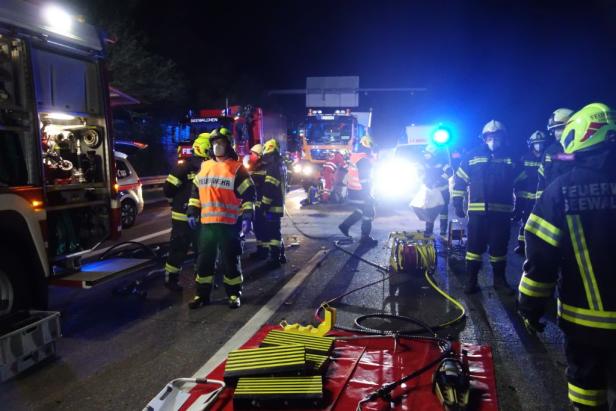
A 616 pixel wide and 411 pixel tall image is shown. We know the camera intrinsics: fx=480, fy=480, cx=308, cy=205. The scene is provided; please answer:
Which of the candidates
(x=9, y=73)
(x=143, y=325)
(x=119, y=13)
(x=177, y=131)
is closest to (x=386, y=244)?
(x=143, y=325)

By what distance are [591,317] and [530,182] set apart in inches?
240

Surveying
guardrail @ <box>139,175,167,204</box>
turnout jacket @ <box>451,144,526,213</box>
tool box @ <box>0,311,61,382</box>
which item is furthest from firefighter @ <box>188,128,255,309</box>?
guardrail @ <box>139,175,167,204</box>

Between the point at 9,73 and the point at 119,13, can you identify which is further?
the point at 119,13

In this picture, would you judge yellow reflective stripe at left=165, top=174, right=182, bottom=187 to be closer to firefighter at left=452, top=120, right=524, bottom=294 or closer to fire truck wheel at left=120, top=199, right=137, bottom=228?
firefighter at left=452, top=120, right=524, bottom=294

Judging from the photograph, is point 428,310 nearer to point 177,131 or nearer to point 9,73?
point 9,73

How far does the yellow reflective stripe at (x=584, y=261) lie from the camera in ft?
8.00

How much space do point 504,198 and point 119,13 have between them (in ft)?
67.8

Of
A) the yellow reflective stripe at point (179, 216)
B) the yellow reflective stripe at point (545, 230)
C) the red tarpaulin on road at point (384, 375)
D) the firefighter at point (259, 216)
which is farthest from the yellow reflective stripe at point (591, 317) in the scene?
the firefighter at point (259, 216)

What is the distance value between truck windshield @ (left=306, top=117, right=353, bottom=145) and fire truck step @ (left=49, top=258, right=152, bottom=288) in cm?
1404

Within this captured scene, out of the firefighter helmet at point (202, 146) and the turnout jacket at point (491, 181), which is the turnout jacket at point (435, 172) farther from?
the firefighter helmet at point (202, 146)

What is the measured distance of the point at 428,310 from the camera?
5.35 m

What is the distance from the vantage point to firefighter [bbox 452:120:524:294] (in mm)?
5805

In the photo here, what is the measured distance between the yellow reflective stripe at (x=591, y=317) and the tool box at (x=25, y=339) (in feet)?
12.3

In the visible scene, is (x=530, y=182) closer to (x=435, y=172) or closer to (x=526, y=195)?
(x=526, y=195)
